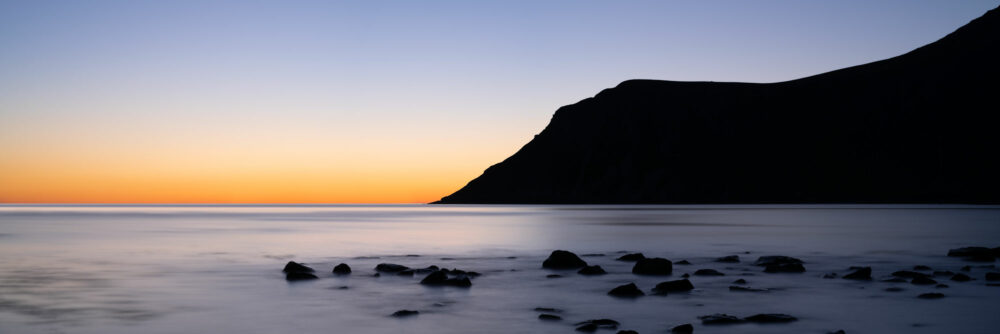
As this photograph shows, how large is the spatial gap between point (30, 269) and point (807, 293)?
78.8 ft

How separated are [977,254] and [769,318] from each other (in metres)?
19.1

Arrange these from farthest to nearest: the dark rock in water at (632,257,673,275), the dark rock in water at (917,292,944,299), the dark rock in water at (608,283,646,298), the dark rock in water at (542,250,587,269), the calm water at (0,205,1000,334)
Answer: the dark rock in water at (542,250,587,269) → the dark rock in water at (632,257,673,275) → the dark rock in water at (608,283,646,298) → the dark rock in water at (917,292,944,299) → the calm water at (0,205,1000,334)

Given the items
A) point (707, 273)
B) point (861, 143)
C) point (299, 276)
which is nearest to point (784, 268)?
point (707, 273)

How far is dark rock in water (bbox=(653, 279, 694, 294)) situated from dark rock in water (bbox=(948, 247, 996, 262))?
595 inches

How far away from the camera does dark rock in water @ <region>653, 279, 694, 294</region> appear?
19.0m

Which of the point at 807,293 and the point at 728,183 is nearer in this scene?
the point at 807,293

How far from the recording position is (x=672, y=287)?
19.4 m

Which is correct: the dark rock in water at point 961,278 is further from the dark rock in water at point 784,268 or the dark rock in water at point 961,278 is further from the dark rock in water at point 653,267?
the dark rock in water at point 653,267

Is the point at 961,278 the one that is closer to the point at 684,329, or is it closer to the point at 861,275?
the point at 861,275

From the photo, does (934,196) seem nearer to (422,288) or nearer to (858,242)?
(858,242)

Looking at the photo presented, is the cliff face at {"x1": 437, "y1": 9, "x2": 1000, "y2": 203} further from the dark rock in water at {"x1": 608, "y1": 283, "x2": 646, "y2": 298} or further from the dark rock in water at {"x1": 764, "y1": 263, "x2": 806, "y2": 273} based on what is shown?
the dark rock in water at {"x1": 608, "y1": 283, "x2": 646, "y2": 298}

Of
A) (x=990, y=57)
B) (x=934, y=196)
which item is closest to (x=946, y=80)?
(x=990, y=57)

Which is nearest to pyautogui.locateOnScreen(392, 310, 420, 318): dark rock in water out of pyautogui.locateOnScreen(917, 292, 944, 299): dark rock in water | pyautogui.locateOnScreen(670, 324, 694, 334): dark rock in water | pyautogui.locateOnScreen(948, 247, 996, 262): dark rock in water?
pyautogui.locateOnScreen(670, 324, 694, 334): dark rock in water

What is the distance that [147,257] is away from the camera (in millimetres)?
32625
